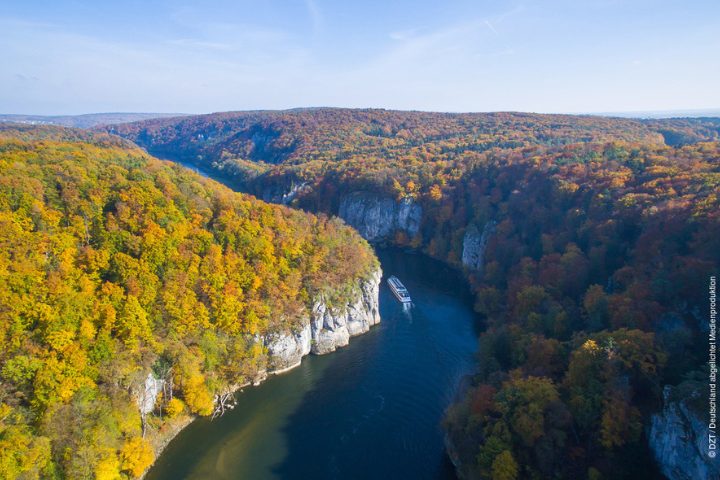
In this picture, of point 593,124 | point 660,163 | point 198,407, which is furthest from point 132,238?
point 593,124

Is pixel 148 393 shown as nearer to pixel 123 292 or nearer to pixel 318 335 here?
pixel 123 292

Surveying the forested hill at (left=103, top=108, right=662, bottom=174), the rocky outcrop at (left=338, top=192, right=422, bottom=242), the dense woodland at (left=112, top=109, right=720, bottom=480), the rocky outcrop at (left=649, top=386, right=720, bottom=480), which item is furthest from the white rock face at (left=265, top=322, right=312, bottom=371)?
the forested hill at (left=103, top=108, right=662, bottom=174)

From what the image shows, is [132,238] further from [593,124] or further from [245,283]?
[593,124]

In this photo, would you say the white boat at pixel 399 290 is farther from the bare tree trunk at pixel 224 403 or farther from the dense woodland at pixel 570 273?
the bare tree trunk at pixel 224 403

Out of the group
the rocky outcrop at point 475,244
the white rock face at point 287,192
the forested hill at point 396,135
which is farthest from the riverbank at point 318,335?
the forested hill at point 396,135

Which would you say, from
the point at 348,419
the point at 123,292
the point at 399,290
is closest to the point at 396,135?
the point at 399,290

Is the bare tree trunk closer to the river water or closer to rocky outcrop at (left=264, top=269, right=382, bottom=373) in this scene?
the river water
